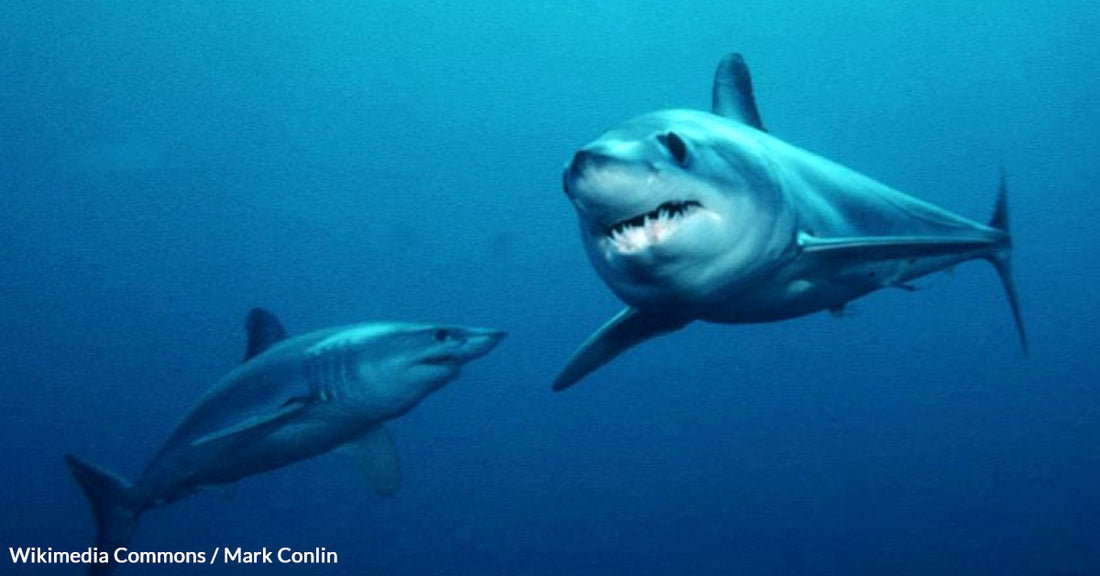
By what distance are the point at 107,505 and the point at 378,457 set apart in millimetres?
2407

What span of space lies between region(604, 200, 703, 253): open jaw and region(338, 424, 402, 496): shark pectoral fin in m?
4.66

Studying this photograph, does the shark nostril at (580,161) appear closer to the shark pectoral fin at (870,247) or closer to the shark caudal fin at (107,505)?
the shark pectoral fin at (870,247)

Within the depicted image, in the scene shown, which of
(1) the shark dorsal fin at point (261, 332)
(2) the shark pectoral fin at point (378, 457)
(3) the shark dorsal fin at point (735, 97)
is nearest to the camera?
(3) the shark dorsal fin at point (735, 97)

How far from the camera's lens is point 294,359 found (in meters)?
6.02

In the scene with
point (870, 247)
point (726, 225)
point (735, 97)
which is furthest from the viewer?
point (735, 97)

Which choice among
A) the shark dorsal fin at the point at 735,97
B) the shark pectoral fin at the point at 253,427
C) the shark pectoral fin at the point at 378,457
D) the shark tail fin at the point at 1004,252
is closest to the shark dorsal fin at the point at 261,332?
the shark pectoral fin at the point at 253,427

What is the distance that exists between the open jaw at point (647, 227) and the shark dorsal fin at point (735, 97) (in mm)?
2360

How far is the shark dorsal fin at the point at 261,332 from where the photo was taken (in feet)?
21.5

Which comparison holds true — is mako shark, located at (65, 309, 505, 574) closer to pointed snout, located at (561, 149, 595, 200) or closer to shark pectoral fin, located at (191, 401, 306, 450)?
shark pectoral fin, located at (191, 401, 306, 450)

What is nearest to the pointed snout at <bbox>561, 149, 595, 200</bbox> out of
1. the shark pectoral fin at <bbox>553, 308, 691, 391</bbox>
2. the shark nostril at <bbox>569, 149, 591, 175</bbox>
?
the shark nostril at <bbox>569, 149, 591, 175</bbox>

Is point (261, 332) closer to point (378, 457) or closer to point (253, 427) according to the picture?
point (253, 427)

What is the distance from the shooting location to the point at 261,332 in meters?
6.56

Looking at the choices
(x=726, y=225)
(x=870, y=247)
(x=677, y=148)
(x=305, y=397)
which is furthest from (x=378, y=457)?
(x=677, y=148)

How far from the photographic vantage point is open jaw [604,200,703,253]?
2.52 meters
